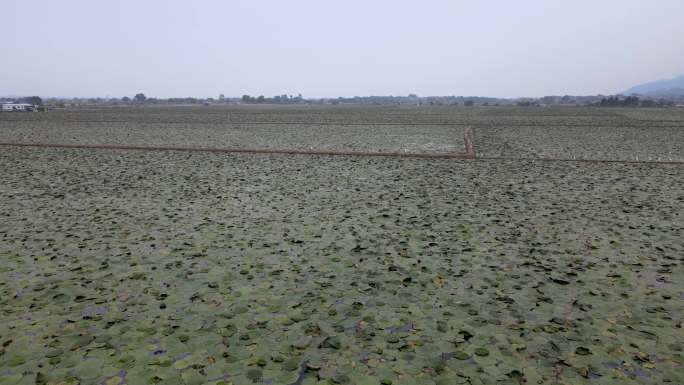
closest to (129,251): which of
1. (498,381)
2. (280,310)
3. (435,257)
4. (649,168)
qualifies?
(280,310)

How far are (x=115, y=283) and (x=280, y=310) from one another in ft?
8.11

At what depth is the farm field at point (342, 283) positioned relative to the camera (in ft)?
14.1

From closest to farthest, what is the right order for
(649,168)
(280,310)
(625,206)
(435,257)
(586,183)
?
(280,310)
(435,257)
(625,206)
(586,183)
(649,168)

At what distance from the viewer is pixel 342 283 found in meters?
6.20

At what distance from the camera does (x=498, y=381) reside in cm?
401

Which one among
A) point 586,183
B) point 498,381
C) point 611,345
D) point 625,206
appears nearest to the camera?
point 498,381

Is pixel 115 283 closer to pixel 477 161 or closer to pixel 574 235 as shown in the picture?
pixel 574 235

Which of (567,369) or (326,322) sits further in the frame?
(326,322)

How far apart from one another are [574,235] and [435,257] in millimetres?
2902

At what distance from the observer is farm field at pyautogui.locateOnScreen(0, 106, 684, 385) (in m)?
4.29

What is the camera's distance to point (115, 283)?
616 cm

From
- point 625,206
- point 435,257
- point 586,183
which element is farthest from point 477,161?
point 435,257

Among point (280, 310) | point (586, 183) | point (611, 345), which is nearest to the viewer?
point (611, 345)

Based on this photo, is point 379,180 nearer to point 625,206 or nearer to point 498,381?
point 625,206
